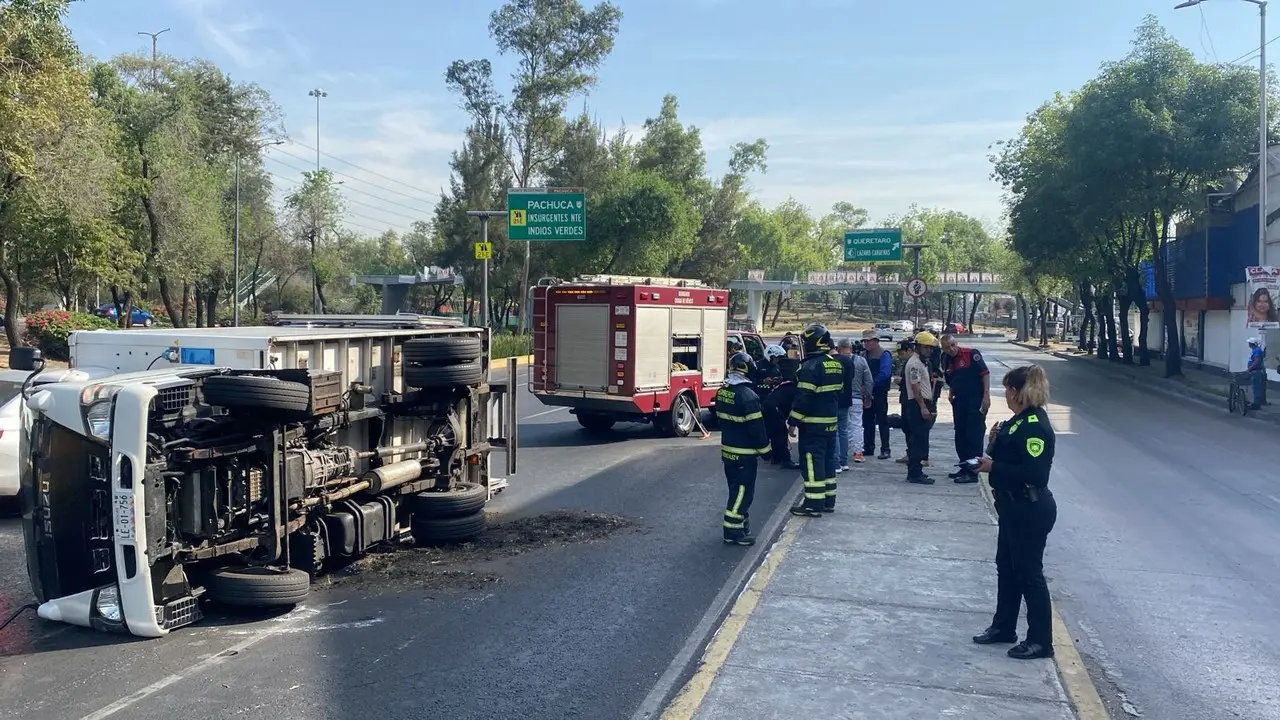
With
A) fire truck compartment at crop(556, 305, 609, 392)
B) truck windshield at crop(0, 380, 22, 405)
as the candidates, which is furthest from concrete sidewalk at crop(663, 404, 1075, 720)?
truck windshield at crop(0, 380, 22, 405)

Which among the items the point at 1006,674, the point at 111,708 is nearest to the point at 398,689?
the point at 111,708

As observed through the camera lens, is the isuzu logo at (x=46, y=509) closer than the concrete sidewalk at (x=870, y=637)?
No

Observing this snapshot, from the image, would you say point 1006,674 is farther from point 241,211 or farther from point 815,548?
point 241,211

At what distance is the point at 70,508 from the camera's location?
19.6 ft

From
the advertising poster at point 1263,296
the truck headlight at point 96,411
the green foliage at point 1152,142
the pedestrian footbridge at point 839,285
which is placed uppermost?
the green foliage at point 1152,142

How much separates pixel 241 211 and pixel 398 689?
44.3 m

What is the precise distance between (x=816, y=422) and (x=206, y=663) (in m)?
5.58

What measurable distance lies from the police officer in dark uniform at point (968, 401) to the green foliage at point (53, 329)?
78.7ft

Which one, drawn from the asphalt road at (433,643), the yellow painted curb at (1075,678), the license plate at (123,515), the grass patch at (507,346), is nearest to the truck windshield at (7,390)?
the asphalt road at (433,643)

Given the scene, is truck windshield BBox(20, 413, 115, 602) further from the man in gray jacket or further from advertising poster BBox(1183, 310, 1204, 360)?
advertising poster BBox(1183, 310, 1204, 360)

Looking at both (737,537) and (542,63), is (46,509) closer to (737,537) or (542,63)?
(737,537)

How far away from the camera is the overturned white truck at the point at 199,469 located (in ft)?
19.3

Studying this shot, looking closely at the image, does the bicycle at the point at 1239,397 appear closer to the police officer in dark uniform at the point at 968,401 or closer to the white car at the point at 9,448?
the police officer in dark uniform at the point at 968,401

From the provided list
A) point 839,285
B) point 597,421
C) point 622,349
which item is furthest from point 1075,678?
point 839,285
